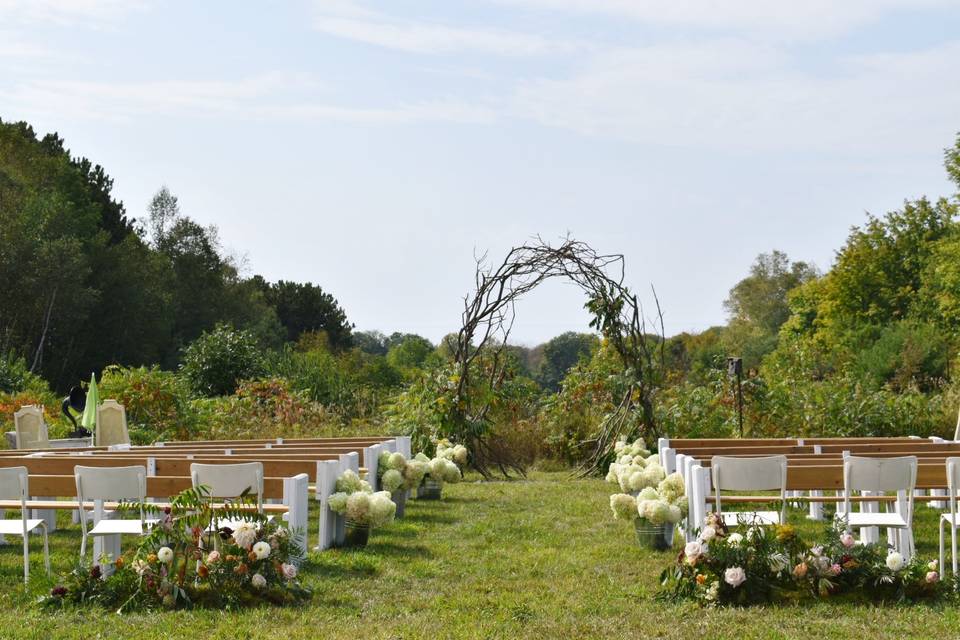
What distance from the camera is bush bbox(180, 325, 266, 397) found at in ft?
73.6

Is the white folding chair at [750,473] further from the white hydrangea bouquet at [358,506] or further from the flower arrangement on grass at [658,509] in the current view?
the white hydrangea bouquet at [358,506]

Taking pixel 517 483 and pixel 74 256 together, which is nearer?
pixel 517 483

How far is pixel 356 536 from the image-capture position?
8.58m

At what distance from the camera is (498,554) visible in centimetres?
825

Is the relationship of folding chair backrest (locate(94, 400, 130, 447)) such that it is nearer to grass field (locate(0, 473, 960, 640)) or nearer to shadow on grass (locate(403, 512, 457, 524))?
grass field (locate(0, 473, 960, 640))

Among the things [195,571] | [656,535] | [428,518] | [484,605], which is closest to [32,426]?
[428,518]

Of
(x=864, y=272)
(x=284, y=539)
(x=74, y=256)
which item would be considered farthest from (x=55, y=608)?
(x=864, y=272)

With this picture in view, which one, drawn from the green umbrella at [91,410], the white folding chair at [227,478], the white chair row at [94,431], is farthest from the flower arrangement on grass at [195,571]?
the green umbrella at [91,410]

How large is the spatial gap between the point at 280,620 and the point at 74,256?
31054 millimetres

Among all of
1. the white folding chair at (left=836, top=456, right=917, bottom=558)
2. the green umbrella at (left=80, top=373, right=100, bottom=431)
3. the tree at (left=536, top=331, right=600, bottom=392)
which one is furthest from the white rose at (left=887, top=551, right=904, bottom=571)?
the tree at (left=536, top=331, right=600, bottom=392)

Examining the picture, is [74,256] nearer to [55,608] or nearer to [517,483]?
[517,483]

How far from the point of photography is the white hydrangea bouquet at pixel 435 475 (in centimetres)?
1095

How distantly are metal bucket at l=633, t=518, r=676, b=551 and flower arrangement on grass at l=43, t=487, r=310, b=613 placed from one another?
299 centimetres

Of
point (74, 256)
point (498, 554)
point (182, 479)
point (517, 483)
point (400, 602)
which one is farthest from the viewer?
point (74, 256)
